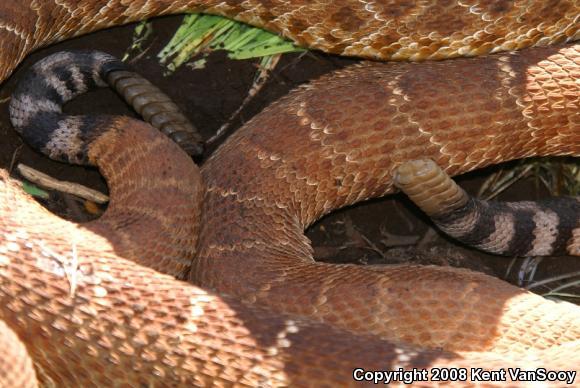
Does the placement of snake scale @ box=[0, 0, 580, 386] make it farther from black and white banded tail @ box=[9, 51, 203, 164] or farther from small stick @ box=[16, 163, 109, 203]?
small stick @ box=[16, 163, 109, 203]

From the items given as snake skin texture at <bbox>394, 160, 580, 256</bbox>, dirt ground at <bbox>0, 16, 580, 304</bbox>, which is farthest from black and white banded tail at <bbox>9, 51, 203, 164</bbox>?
snake skin texture at <bbox>394, 160, 580, 256</bbox>

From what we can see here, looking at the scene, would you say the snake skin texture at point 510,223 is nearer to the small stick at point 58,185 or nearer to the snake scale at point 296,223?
the snake scale at point 296,223

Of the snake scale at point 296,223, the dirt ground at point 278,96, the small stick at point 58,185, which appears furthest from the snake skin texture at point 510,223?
the small stick at point 58,185

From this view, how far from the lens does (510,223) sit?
574cm

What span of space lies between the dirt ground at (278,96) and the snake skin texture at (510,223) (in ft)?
0.82

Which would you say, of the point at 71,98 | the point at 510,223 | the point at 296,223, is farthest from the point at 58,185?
the point at 510,223

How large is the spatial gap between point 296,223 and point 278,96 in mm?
1153

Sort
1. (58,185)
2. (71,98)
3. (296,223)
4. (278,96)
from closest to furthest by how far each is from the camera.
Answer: (296,223) < (58,185) < (71,98) < (278,96)

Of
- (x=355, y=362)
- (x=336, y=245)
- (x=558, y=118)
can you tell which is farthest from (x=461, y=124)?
(x=355, y=362)

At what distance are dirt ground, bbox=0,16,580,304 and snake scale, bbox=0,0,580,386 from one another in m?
0.24

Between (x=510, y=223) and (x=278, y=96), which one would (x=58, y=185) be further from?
(x=510, y=223)

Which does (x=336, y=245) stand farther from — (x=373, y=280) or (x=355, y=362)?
(x=355, y=362)

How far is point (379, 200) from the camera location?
6.34 metres

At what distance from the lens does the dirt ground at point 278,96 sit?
609cm
